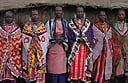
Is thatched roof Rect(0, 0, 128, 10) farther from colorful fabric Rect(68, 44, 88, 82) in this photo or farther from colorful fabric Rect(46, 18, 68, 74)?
colorful fabric Rect(68, 44, 88, 82)

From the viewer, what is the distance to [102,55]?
5.59m

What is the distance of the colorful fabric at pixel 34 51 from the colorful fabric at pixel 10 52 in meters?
0.16

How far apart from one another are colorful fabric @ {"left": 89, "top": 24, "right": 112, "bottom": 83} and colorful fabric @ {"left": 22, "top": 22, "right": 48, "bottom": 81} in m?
1.31

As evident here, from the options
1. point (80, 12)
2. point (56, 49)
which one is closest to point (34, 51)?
point (56, 49)

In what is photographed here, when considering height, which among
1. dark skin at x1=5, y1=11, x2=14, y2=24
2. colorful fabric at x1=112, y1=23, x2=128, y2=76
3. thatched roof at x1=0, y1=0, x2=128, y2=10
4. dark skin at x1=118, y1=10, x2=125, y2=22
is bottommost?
colorful fabric at x1=112, y1=23, x2=128, y2=76

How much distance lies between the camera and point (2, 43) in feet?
16.4

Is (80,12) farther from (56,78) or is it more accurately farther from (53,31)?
(56,78)

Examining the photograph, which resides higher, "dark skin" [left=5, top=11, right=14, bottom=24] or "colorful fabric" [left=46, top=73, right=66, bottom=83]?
Answer: "dark skin" [left=5, top=11, right=14, bottom=24]

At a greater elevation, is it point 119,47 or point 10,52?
point 119,47

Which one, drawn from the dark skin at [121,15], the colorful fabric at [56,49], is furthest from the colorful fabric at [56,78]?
the dark skin at [121,15]

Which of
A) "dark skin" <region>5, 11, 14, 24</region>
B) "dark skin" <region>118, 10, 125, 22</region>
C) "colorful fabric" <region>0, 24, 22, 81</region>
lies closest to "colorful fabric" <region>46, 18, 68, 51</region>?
"colorful fabric" <region>0, 24, 22, 81</region>

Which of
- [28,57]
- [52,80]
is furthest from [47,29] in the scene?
[52,80]

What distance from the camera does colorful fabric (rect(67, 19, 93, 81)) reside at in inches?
209

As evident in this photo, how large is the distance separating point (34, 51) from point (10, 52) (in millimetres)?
553
